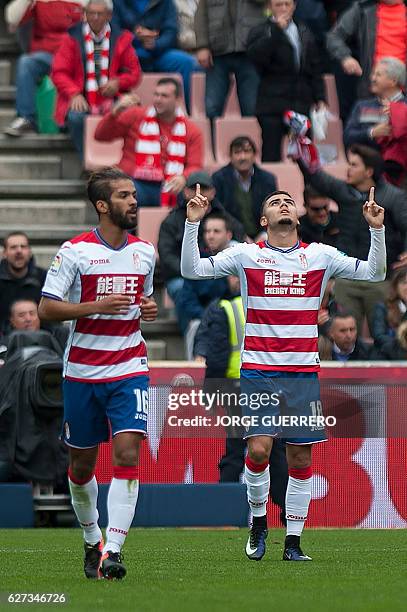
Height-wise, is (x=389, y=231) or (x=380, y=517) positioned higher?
(x=389, y=231)

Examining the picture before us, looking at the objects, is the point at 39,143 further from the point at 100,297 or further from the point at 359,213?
the point at 100,297

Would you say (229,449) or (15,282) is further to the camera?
(15,282)

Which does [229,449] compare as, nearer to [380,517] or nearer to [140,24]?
[380,517]

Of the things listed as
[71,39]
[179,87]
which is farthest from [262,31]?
[71,39]

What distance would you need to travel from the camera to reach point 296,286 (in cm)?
1069

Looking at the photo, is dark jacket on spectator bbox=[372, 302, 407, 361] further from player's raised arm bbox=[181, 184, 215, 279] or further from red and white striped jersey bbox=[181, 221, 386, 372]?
player's raised arm bbox=[181, 184, 215, 279]

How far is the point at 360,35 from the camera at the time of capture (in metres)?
18.7

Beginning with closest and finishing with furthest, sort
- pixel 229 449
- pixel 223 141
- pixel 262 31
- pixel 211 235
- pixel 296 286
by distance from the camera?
pixel 296 286, pixel 229 449, pixel 211 235, pixel 262 31, pixel 223 141

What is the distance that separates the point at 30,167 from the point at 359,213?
5341mm

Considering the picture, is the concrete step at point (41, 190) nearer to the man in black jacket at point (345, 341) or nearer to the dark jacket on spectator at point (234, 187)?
the dark jacket on spectator at point (234, 187)

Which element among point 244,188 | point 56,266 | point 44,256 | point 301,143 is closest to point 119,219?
point 56,266

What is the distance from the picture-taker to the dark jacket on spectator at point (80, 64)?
1902 cm

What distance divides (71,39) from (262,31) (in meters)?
2.34

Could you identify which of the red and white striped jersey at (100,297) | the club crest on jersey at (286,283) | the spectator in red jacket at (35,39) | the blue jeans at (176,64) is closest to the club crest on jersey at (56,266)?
the red and white striped jersey at (100,297)
